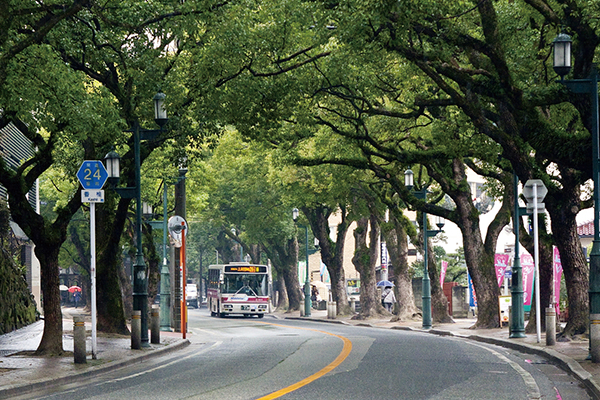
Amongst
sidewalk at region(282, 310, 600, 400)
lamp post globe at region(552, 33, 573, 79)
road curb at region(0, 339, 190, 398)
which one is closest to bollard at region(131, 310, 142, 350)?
road curb at region(0, 339, 190, 398)

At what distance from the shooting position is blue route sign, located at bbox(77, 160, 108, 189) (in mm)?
16578

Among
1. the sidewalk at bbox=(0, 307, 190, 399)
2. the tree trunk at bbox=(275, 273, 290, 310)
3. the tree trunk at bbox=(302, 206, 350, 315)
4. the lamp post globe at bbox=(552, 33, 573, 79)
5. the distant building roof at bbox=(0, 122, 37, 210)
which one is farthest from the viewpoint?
the tree trunk at bbox=(275, 273, 290, 310)

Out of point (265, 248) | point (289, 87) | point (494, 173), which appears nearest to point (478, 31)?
point (289, 87)

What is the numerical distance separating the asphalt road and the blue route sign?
3.60 meters

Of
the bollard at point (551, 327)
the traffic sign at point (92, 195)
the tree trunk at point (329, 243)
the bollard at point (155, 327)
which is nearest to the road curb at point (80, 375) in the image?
the bollard at point (155, 327)

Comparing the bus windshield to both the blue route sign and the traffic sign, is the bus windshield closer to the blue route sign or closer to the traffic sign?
the blue route sign

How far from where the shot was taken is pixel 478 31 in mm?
21812

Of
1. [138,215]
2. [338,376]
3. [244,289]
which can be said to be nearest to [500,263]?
[138,215]

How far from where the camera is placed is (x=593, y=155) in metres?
15.0

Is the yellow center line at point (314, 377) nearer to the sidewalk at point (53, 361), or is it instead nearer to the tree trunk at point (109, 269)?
the sidewalk at point (53, 361)

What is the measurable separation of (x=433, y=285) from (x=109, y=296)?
15.4m

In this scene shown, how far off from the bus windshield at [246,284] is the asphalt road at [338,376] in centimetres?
3060

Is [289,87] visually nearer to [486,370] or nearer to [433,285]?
[486,370]

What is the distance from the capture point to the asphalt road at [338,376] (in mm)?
10977
